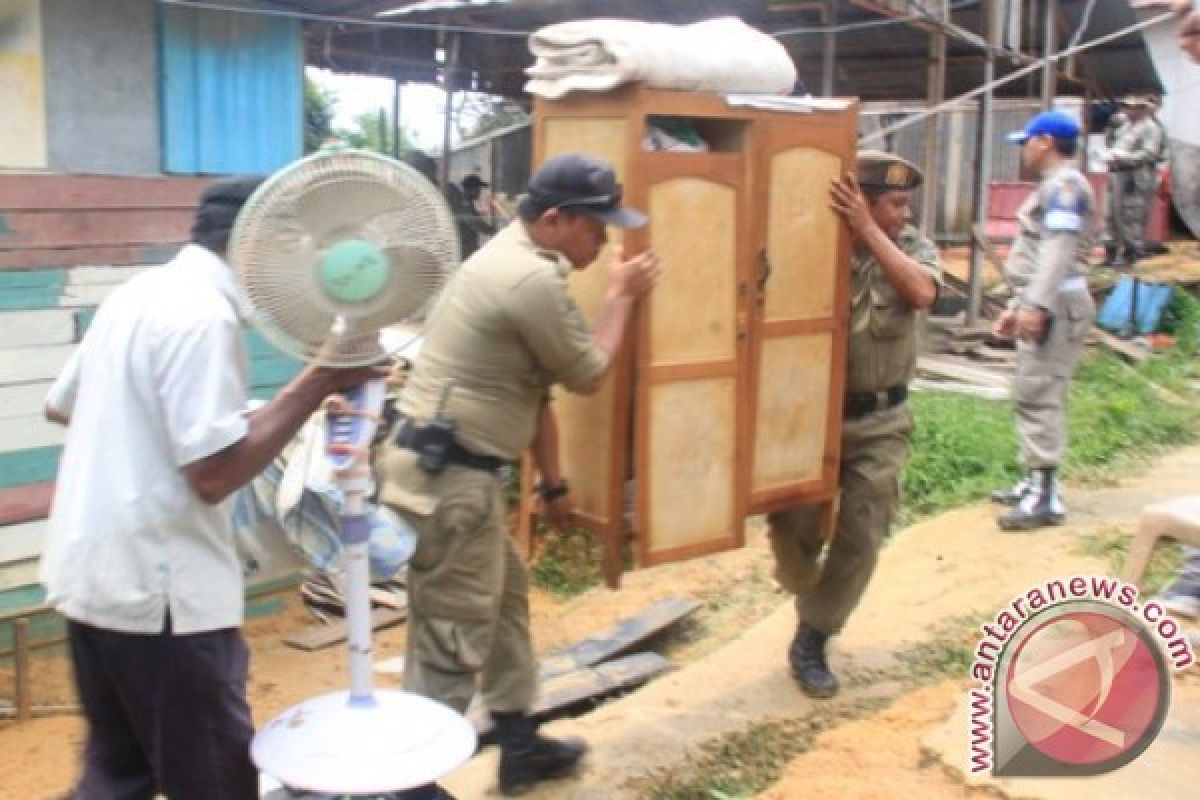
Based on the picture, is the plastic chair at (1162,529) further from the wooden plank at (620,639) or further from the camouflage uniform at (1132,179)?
the camouflage uniform at (1132,179)

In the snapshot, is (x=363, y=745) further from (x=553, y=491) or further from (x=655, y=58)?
(x=655, y=58)

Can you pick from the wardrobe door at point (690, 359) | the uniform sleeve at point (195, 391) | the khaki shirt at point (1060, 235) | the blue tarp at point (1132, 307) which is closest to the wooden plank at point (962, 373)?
the blue tarp at point (1132, 307)

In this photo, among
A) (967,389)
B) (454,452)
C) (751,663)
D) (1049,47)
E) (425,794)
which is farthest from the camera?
(1049,47)

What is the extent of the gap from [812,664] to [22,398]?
385cm

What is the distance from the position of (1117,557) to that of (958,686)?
1603 millimetres

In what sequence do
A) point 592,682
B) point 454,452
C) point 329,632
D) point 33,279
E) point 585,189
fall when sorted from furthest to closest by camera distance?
point 329,632
point 33,279
point 592,682
point 454,452
point 585,189

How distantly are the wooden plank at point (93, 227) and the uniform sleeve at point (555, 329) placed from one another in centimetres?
347

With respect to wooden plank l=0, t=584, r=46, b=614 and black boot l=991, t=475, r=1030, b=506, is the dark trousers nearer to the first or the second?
wooden plank l=0, t=584, r=46, b=614

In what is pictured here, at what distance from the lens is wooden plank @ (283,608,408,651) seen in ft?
21.5

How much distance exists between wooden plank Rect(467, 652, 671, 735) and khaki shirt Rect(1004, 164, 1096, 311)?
2668 mm

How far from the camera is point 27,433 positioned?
19.1 ft

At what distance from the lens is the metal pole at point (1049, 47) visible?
37.8 ft

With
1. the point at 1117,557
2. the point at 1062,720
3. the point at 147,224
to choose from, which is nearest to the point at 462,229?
the point at 147,224

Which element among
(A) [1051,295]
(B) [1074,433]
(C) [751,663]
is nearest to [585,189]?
(C) [751,663]
